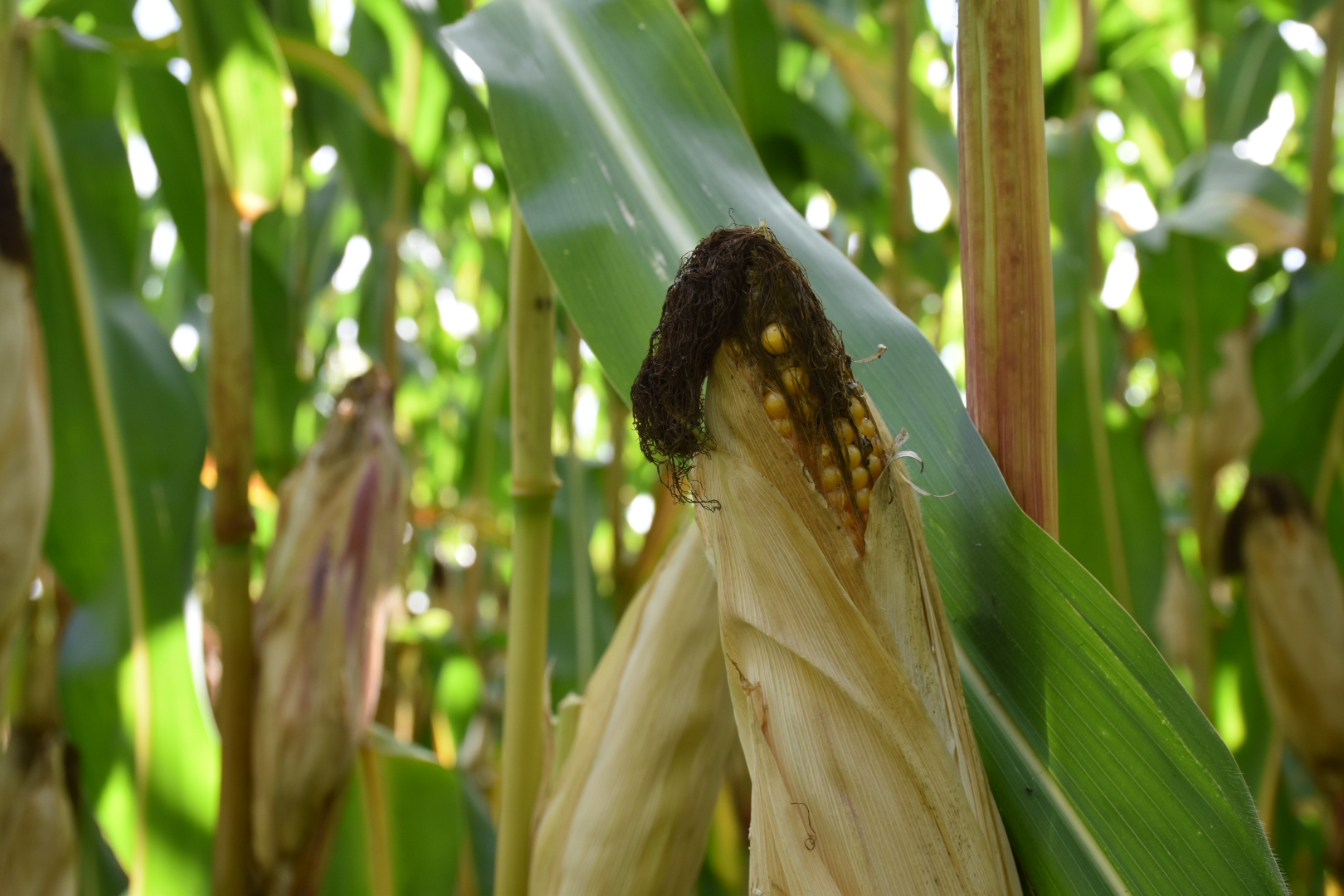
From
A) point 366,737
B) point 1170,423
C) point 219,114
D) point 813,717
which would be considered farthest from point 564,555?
point 1170,423

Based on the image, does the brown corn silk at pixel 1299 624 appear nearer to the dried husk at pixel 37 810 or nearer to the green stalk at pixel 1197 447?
the green stalk at pixel 1197 447

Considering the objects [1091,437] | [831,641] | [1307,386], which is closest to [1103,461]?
[1091,437]

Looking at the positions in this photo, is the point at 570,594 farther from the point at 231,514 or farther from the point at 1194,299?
the point at 1194,299

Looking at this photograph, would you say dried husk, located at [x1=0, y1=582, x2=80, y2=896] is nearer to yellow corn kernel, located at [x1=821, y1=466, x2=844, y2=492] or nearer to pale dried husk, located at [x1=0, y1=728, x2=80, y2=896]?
pale dried husk, located at [x1=0, y1=728, x2=80, y2=896]

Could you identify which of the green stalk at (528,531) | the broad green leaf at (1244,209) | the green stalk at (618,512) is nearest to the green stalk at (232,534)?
the green stalk at (528,531)

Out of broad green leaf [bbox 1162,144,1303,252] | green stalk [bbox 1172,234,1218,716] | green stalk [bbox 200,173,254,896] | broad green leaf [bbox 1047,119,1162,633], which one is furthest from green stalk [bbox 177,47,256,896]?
green stalk [bbox 1172,234,1218,716]

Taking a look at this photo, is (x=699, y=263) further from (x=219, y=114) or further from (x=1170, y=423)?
(x=1170, y=423)
